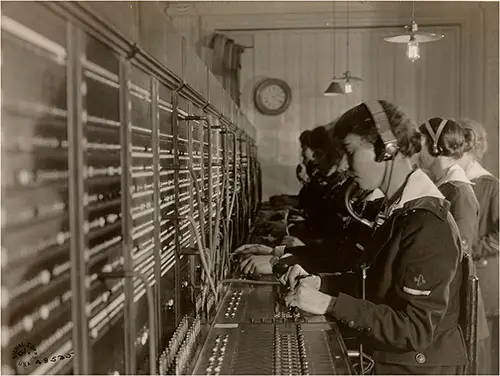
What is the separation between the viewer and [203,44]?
843cm

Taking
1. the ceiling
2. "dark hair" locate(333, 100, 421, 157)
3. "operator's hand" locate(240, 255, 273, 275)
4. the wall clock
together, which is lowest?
"operator's hand" locate(240, 255, 273, 275)

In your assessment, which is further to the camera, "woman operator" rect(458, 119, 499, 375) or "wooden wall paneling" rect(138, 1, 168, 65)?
"woman operator" rect(458, 119, 499, 375)

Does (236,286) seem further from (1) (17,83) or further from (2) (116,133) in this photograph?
(1) (17,83)

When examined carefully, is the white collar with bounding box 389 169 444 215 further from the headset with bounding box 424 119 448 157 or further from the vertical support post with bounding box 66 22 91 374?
the headset with bounding box 424 119 448 157

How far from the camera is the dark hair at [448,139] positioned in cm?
339

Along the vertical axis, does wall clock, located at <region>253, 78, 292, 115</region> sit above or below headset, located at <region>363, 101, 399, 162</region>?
above

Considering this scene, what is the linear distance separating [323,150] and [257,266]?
10.2 feet

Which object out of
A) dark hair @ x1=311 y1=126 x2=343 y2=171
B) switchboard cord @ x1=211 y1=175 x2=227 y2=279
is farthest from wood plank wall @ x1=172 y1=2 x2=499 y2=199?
switchboard cord @ x1=211 y1=175 x2=227 y2=279

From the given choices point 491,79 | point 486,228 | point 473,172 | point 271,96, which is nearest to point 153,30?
point 473,172

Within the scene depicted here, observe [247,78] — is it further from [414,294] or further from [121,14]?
[121,14]

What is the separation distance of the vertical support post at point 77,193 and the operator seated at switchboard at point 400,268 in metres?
1.00

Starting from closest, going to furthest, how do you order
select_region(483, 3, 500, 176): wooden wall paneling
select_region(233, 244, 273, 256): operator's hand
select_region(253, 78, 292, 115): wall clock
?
select_region(233, 244, 273, 256): operator's hand, select_region(483, 3, 500, 176): wooden wall paneling, select_region(253, 78, 292, 115): wall clock

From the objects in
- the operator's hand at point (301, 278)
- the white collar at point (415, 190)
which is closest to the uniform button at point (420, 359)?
the white collar at point (415, 190)

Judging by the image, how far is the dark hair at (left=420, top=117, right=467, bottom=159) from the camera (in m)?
3.39
